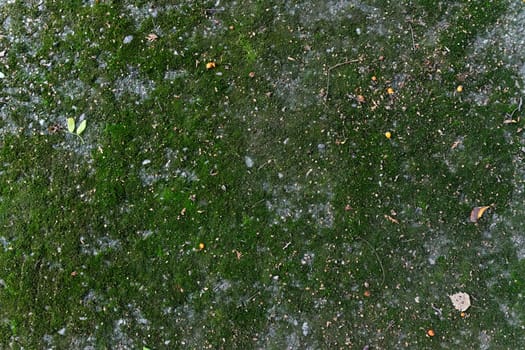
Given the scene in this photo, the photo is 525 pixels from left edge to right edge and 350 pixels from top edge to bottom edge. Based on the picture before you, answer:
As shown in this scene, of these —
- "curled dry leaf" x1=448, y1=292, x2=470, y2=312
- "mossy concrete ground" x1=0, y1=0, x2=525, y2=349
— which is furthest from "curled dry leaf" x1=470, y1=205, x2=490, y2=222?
"curled dry leaf" x1=448, y1=292, x2=470, y2=312

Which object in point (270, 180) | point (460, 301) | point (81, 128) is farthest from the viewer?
point (81, 128)

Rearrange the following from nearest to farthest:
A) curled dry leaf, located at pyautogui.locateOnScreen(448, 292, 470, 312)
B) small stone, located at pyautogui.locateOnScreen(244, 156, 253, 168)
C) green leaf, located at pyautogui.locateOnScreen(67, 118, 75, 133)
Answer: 1. curled dry leaf, located at pyautogui.locateOnScreen(448, 292, 470, 312)
2. small stone, located at pyautogui.locateOnScreen(244, 156, 253, 168)
3. green leaf, located at pyautogui.locateOnScreen(67, 118, 75, 133)

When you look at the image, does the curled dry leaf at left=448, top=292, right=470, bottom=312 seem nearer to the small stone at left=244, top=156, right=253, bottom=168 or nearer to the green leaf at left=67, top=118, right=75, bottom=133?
the small stone at left=244, top=156, right=253, bottom=168

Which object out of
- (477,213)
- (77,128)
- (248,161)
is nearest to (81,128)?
(77,128)

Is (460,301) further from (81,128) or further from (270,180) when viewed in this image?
(81,128)

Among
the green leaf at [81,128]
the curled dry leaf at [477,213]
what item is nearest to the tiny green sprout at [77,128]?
the green leaf at [81,128]
